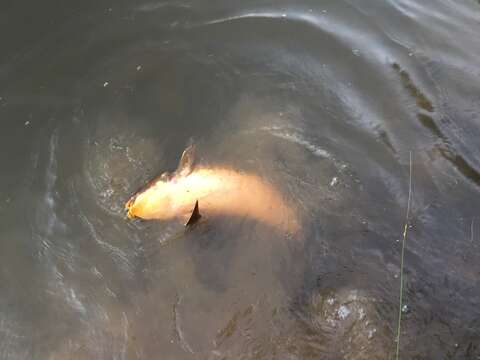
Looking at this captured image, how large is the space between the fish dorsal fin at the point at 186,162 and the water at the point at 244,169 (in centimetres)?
10

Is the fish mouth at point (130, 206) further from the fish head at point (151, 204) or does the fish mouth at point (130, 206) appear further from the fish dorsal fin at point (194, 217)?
the fish dorsal fin at point (194, 217)

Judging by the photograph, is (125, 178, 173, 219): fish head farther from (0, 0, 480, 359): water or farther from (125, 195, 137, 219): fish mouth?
(0, 0, 480, 359): water

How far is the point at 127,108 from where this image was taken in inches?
213

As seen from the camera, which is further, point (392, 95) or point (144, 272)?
point (392, 95)

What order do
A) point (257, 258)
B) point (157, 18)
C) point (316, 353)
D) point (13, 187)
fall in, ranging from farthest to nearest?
point (157, 18)
point (13, 187)
point (257, 258)
point (316, 353)

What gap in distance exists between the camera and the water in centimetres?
403

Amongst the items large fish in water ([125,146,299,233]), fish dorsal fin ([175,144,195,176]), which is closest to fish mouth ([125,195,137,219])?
large fish in water ([125,146,299,233])

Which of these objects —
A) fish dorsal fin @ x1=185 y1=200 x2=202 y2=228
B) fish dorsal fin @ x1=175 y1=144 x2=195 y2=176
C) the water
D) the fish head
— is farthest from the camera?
fish dorsal fin @ x1=175 y1=144 x2=195 y2=176

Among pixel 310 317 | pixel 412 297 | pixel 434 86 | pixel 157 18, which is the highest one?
pixel 434 86

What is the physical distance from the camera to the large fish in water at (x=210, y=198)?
459 cm

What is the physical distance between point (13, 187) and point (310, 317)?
2.89 metres

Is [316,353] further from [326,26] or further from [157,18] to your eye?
[157,18]

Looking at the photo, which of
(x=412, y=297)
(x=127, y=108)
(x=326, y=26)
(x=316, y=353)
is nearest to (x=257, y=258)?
(x=316, y=353)

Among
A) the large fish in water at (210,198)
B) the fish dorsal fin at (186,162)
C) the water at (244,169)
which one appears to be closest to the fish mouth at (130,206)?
the large fish in water at (210,198)
